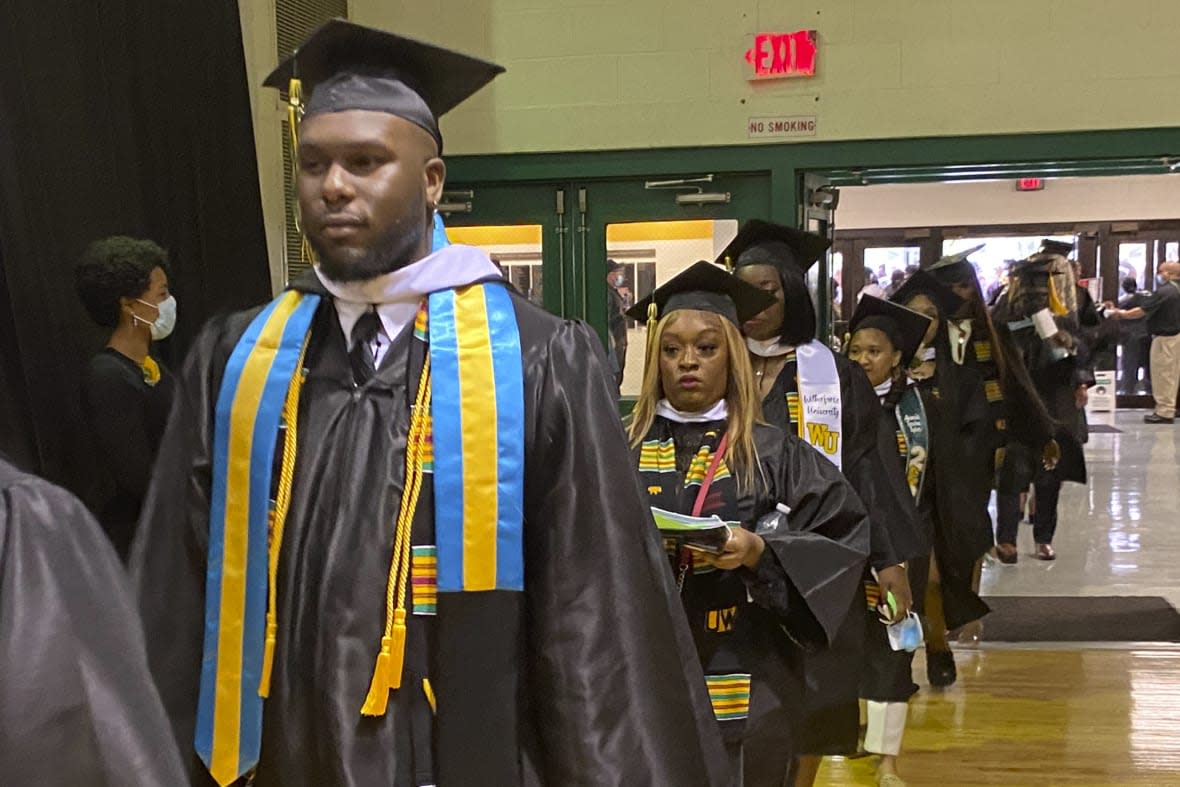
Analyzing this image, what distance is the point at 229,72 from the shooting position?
14.0 feet

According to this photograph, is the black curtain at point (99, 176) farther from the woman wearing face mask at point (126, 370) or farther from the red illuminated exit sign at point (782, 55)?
the red illuminated exit sign at point (782, 55)

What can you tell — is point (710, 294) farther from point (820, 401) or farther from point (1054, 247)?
point (1054, 247)

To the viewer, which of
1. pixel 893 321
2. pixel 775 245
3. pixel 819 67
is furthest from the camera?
pixel 819 67

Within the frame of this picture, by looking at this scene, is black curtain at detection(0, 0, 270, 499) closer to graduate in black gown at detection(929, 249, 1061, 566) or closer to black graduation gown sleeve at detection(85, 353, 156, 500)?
black graduation gown sleeve at detection(85, 353, 156, 500)

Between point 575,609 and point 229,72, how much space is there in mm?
3342

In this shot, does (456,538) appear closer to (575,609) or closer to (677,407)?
(575,609)

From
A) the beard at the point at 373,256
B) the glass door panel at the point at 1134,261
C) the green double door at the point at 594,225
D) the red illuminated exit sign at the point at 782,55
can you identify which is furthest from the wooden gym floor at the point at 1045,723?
the glass door panel at the point at 1134,261

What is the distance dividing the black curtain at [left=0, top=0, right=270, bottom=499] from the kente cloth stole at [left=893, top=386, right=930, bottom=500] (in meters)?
2.48

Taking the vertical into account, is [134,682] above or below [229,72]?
below

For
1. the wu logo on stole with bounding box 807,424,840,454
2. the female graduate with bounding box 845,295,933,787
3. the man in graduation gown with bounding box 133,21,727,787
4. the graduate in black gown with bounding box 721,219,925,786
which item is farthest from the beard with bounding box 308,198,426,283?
the female graduate with bounding box 845,295,933,787

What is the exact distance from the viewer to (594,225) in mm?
5516

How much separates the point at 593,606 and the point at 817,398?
6.26 ft

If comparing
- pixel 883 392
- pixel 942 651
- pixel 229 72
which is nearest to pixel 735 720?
pixel 883 392

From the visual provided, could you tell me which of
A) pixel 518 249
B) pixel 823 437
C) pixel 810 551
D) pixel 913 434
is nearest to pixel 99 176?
pixel 823 437
